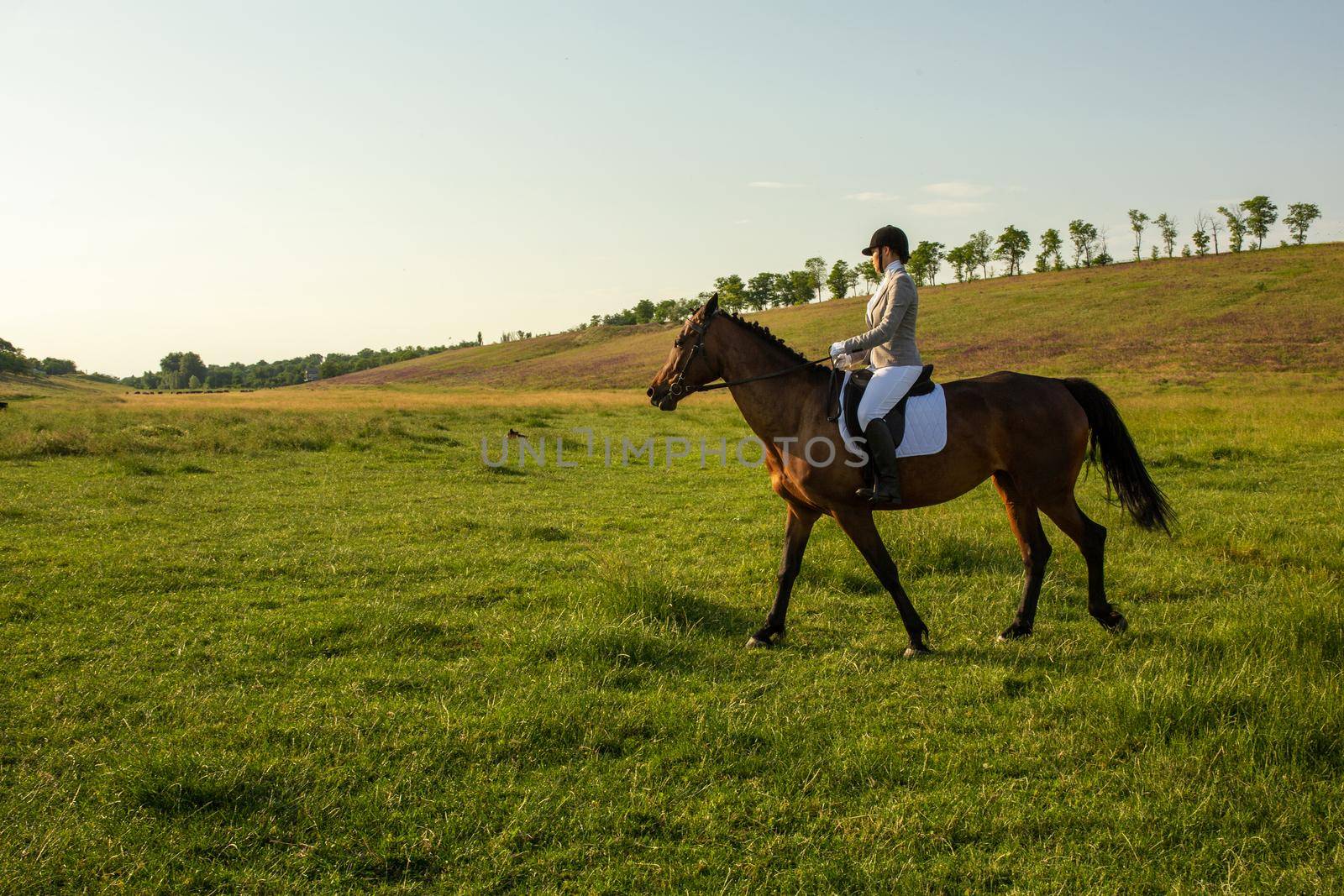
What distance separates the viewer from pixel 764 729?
4688 mm

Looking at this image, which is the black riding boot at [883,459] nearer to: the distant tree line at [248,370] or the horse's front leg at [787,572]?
the horse's front leg at [787,572]

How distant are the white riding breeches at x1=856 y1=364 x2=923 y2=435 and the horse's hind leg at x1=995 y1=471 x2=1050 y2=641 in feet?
4.67

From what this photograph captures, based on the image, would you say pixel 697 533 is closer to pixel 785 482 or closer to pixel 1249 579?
pixel 785 482

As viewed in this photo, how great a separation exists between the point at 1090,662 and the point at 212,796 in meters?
5.82

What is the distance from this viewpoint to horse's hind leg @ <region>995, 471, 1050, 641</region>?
643 cm

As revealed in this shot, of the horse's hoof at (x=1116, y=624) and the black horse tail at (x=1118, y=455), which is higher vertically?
the black horse tail at (x=1118, y=455)

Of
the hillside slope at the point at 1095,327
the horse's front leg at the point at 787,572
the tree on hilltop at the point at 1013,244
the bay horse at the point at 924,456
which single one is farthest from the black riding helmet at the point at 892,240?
the tree on hilltop at the point at 1013,244

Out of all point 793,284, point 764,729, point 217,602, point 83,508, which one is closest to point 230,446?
point 83,508

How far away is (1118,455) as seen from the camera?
713 centimetres

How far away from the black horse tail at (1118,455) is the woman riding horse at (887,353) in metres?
1.75

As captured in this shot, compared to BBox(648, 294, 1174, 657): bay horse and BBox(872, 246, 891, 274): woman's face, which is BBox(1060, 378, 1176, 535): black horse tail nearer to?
BBox(648, 294, 1174, 657): bay horse

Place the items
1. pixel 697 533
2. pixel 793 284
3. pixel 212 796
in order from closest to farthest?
pixel 212 796 < pixel 697 533 < pixel 793 284

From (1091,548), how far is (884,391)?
2320 millimetres

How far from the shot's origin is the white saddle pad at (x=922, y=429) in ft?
21.4
